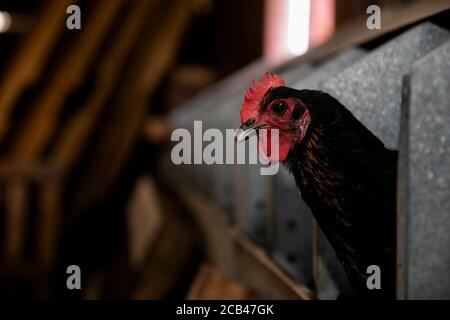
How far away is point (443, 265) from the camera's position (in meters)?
0.88

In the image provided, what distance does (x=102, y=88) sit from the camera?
4.13 metres

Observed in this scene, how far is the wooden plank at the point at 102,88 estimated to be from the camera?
3.80 meters

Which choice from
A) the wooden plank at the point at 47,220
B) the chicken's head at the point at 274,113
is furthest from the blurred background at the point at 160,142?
the chicken's head at the point at 274,113

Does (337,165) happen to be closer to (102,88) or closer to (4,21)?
(102,88)

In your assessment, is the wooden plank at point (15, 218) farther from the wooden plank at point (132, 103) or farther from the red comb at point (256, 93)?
the red comb at point (256, 93)

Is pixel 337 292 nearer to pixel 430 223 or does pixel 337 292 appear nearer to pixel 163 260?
pixel 430 223

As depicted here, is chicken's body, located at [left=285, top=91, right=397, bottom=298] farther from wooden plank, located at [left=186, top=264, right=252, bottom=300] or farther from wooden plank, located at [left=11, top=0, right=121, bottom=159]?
wooden plank, located at [left=11, top=0, right=121, bottom=159]

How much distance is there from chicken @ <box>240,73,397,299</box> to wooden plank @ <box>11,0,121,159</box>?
2718mm

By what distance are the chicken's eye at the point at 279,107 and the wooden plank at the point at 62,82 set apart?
2.73 m

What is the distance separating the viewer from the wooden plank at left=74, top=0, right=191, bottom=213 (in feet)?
15.0

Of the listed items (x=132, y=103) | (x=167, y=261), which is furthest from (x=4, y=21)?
(x=167, y=261)

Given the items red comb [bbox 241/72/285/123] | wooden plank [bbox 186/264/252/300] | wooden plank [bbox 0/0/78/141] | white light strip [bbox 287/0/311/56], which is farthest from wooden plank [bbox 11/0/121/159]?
red comb [bbox 241/72/285/123]
